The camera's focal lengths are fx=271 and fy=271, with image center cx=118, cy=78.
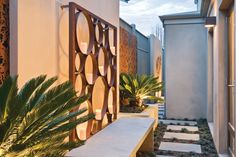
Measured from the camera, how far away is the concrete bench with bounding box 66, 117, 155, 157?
2.27m

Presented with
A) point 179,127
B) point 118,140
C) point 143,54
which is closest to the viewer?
point 118,140

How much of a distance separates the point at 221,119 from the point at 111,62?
166 cm

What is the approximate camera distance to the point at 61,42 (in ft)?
8.12

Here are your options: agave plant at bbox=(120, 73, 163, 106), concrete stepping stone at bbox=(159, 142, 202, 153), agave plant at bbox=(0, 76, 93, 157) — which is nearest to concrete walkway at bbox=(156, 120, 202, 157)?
concrete stepping stone at bbox=(159, 142, 202, 153)

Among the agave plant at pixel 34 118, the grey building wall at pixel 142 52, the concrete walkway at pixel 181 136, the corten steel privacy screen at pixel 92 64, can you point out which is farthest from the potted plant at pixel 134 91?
the agave plant at pixel 34 118

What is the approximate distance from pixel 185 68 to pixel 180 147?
9.69 ft

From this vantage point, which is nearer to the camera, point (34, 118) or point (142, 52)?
point (34, 118)

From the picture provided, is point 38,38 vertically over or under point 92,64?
over

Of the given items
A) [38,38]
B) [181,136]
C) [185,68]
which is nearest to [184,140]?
[181,136]

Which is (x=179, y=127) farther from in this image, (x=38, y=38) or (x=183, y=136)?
(x=38, y=38)

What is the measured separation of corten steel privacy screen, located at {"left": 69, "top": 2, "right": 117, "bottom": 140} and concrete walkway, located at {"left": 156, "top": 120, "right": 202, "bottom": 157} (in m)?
1.10

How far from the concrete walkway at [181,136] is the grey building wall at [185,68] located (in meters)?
0.53

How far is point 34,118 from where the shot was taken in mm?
1367

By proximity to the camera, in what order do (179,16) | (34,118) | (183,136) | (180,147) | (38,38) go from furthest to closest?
(179,16) < (183,136) < (180,147) < (38,38) < (34,118)
